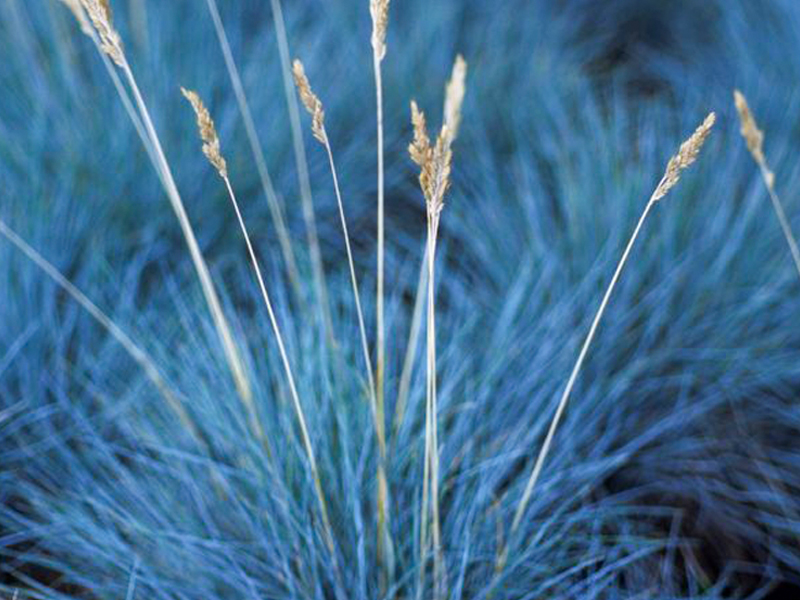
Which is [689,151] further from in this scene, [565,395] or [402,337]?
[402,337]

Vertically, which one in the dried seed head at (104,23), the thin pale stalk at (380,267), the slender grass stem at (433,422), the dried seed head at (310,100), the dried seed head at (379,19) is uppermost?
the dried seed head at (104,23)

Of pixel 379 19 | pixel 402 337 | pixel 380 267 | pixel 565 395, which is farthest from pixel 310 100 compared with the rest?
pixel 402 337

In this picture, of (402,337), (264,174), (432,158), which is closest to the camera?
(432,158)

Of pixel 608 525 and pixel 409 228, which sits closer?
pixel 608 525

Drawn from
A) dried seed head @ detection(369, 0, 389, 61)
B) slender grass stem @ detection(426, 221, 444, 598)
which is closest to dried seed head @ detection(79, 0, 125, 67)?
dried seed head @ detection(369, 0, 389, 61)

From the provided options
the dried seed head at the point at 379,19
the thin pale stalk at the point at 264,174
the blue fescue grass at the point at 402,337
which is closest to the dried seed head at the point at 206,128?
the dried seed head at the point at 379,19

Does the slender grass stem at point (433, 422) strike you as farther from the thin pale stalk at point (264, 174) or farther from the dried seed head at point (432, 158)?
the thin pale stalk at point (264, 174)

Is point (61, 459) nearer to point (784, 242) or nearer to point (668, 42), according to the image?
point (784, 242)

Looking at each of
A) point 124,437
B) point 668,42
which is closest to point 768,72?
point 668,42
